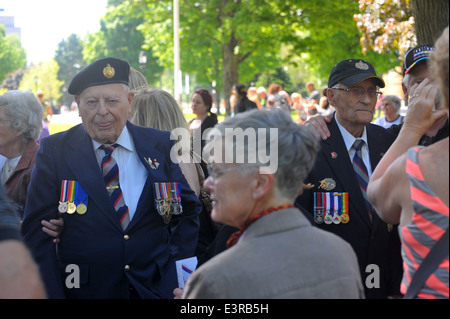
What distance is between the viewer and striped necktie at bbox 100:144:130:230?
11.9 feet

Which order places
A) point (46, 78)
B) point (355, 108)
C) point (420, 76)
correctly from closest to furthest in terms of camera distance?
point (420, 76) < point (355, 108) < point (46, 78)

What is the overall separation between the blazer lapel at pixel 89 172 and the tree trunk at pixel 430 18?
4.54 meters

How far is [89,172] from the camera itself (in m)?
3.59

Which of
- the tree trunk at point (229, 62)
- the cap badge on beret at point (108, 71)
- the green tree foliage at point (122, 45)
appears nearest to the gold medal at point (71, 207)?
the cap badge on beret at point (108, 71)

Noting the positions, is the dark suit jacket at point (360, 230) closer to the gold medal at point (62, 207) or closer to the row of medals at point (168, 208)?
the row of medals at point (168, 208)

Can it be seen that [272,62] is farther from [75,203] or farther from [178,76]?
[75,203]

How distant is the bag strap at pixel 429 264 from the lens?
2.22 m

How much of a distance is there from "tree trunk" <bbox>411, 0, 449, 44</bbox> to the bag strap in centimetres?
490

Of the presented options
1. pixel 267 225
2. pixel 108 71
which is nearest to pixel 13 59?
pixel 108 71

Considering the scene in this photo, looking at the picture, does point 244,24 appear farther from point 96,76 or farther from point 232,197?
point 232,197

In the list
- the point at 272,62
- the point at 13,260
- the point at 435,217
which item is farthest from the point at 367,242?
the point at 272,62

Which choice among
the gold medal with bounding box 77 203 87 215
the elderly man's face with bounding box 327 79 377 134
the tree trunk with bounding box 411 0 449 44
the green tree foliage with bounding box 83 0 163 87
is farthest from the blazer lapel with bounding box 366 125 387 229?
the green tree foliage with bounding box 83 0 163 87

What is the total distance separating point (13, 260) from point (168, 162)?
6.92 feet

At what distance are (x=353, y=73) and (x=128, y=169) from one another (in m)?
1.78
